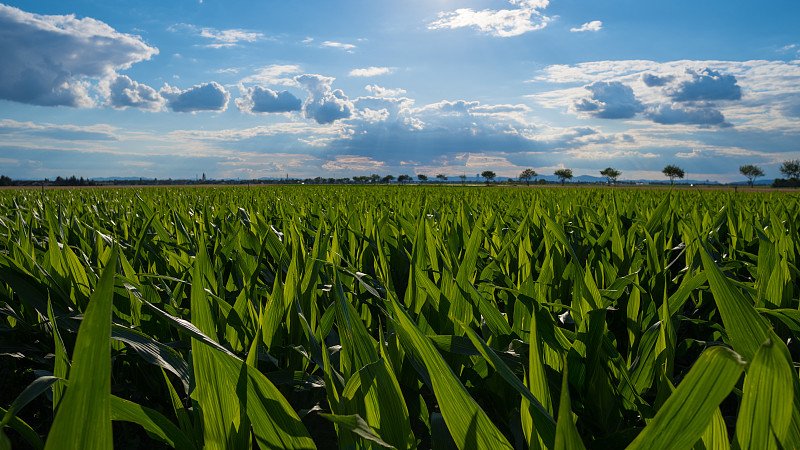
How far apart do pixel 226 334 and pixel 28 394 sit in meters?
0.64

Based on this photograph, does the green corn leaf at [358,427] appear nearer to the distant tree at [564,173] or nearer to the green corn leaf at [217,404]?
the green corn leaf at [217,404]

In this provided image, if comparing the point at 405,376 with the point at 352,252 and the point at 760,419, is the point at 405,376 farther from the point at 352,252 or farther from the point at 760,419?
the point at 352,252

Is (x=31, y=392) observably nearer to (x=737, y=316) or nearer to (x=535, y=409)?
(x=535, y=409)

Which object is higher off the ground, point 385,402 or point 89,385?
point 89,385

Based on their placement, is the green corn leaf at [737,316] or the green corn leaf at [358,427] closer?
the green corn leaf at [358,427]

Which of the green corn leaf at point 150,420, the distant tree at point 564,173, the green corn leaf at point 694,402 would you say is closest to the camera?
the green corn leaf at point 694,402

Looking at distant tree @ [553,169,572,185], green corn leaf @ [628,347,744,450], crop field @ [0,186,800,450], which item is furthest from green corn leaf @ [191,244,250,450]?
distant tree @ [553,169,572,185]

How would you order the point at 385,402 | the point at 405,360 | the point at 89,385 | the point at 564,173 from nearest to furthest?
the point at 89,385 → the point at 385,402 → the point at 405,360 → the point at 564,173

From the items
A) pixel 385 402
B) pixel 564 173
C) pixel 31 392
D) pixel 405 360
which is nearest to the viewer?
pixel 31 392

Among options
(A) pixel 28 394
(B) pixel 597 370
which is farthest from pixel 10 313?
Result: (B) pixel 597 370

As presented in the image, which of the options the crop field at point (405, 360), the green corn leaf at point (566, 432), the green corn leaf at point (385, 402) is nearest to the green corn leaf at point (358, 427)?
the crop field at point (405, 360)

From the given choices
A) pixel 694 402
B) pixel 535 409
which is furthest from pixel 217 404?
pixel 694 402

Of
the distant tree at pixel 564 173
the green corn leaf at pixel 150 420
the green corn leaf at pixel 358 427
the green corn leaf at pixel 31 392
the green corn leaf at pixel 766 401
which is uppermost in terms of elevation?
the distant tree at pixel 564 173

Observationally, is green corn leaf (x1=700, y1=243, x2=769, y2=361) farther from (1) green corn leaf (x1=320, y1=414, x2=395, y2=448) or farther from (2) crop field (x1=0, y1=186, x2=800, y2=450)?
(1) green corn leaf (x1=320, y1=414, x2=395, y2=448)
